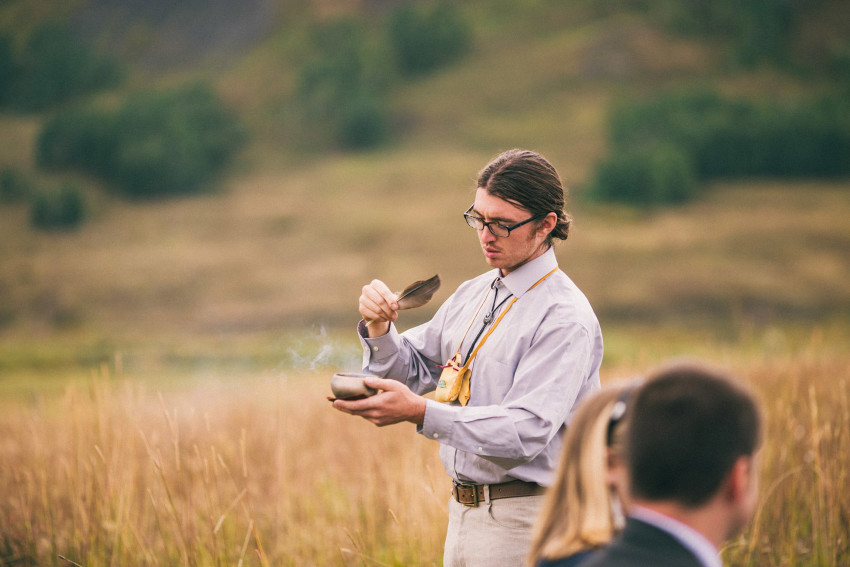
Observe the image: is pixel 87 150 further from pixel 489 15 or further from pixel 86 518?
pixel 86 518

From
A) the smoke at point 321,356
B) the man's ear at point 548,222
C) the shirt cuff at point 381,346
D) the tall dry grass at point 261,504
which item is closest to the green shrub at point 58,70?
the tall dry grass at point 261,504

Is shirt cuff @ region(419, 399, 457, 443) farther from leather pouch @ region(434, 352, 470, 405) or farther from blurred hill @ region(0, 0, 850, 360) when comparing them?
blurred hill @ region(0, 0, 850, 360)

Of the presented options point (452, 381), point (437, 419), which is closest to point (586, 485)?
point (437, 419)

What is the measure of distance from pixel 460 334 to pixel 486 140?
58.5 m

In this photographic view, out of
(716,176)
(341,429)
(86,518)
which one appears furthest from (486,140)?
(86,518)

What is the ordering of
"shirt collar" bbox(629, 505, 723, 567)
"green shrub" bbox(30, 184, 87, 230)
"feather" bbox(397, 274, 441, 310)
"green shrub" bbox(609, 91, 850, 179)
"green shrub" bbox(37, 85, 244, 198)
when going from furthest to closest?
"green shrub" bbox(37, 85, 244, 198), "green shrub" bbox(609, 91, 850, 179), "green shrub" bbox(30, 184, 87, 230), "feather" bbox(397, 274, 441, 310), "shirt collar" bbox(629, 505, 723, 567)

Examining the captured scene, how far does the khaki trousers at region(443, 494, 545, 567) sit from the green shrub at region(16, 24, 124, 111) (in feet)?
229

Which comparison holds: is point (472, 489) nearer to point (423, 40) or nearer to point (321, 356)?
point (321, 356)

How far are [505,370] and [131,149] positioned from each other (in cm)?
5622

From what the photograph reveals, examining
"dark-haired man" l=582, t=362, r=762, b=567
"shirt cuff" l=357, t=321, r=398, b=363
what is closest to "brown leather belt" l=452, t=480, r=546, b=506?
"shirt cuff" l=357, t=321, r=398, b=363

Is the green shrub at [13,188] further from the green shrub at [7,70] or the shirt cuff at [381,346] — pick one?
the shirt cuff at [381,346]

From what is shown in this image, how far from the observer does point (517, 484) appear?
279 cm

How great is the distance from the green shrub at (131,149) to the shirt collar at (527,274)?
181ft

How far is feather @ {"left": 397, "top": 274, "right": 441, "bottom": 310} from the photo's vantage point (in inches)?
120
